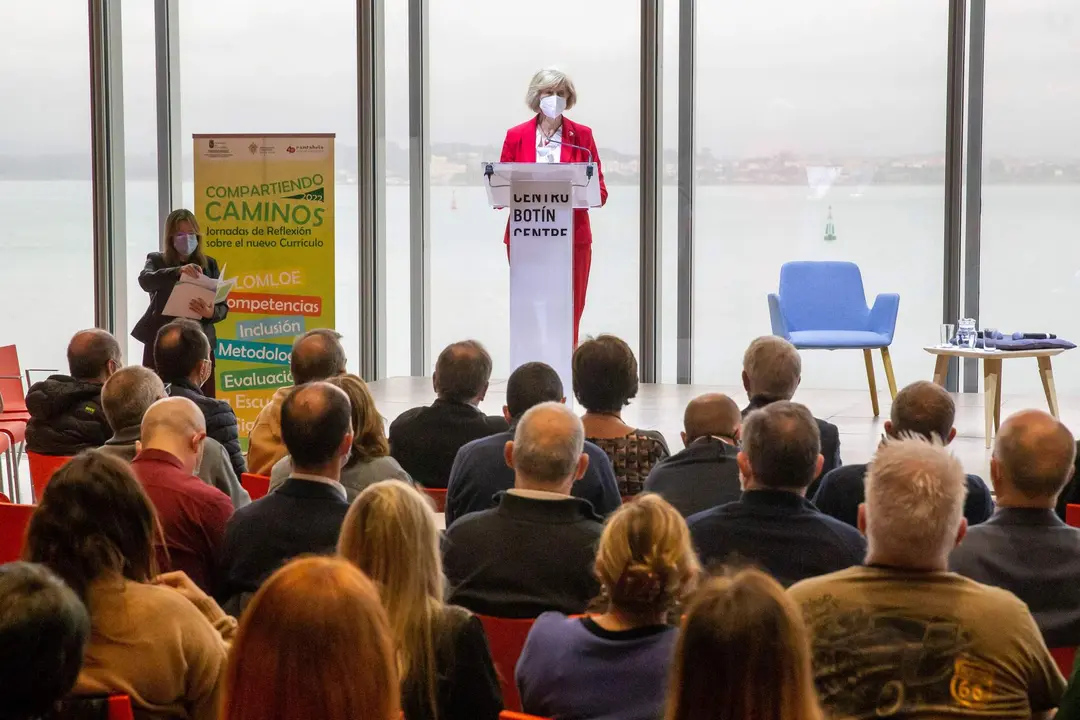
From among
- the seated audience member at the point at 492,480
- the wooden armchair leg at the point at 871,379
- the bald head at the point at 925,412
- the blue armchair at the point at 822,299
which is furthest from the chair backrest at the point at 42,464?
the wooden armchair leg at the point at 871,379

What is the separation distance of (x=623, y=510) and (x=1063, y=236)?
790cm

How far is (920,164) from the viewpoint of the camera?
9.29 metres

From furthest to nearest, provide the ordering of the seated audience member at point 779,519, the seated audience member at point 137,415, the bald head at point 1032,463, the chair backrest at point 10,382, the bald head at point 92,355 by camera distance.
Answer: the chair backrest at point 10,382 < the bald head at point 92,355 < the seated audience member at point 137,415 < the bald head at point 1032,463 < the seated audience member at point 779,519

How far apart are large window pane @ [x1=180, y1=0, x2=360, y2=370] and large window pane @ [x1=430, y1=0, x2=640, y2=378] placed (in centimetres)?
70

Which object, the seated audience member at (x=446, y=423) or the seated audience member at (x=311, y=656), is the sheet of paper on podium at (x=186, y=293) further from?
the seated audience member at (x=311, y=656)

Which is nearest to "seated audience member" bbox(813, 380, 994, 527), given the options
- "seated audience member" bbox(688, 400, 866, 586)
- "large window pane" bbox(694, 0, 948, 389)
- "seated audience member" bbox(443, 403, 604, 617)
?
"seated audience member" bbox(688, 400, 866, 586)

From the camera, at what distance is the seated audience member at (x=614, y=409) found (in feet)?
13.2

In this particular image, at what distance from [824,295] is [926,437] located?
5086 millimetres

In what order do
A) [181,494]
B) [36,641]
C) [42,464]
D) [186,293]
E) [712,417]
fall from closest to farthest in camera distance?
[36,641] → [181,494] → [712,417] → [42,464] → [186,293]

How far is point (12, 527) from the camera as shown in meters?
3.21

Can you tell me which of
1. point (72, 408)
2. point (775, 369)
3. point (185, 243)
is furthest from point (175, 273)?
point (775, 369)

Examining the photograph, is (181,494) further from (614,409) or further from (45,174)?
(45,174)

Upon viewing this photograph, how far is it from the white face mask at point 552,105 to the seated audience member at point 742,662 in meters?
5.37

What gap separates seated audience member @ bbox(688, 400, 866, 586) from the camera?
8.97 feet
